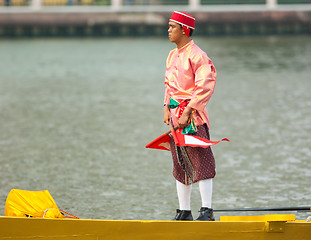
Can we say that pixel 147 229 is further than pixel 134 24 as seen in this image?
No

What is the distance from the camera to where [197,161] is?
4.97 meters

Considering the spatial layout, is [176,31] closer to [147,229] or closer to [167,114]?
[167,114]

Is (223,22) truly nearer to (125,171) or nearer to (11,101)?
(11,101)

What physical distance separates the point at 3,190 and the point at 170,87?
3349 mm

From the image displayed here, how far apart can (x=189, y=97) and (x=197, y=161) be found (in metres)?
0.43

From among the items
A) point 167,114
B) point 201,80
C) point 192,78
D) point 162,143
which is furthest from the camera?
point 162,143

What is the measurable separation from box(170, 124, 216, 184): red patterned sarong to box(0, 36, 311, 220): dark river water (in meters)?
1.73

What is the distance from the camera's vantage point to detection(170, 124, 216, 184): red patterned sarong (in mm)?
4969

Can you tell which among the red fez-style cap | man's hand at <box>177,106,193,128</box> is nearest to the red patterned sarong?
man's hand at <box>177,106,193,128</box>

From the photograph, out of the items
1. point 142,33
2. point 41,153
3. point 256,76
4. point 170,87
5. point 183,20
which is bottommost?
point 142,33

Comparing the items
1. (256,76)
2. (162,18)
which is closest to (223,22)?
(162,18)

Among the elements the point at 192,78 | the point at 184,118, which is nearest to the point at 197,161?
the point at 184,118

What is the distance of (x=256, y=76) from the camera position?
66.6ft

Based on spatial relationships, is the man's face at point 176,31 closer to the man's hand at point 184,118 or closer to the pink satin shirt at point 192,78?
the pink satin shirt at point 192,78
